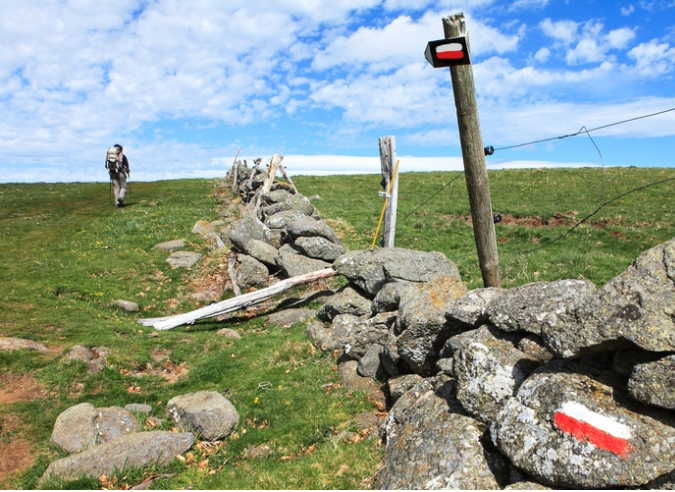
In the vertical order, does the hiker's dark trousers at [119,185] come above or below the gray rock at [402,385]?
above

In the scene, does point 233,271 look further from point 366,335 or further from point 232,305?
point 366,335

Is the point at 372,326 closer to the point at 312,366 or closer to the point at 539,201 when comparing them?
the point at 312,366

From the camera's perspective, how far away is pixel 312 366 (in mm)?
12039

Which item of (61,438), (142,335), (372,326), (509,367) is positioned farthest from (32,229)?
(509,367)

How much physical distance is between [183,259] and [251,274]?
4.42m

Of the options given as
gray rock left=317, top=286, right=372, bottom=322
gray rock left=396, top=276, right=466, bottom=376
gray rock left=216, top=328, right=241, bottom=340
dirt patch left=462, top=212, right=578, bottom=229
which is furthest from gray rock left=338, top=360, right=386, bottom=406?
dirt patch left=462, top=212, right=578, bottom=229

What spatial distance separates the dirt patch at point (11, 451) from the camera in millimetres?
8211

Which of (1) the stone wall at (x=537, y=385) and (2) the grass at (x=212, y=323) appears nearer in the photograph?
(1) the stone wall at (x=537, y=385)

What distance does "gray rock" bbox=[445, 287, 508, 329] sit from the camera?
820 cm

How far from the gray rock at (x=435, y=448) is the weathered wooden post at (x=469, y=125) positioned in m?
3.09

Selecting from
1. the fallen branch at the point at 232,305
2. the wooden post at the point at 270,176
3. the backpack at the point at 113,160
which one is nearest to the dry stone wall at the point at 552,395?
the fallen branch at the point at 232,305

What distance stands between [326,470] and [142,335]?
30.0ft

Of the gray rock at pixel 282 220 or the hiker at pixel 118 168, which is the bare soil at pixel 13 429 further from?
the hiker at pixel 118 168

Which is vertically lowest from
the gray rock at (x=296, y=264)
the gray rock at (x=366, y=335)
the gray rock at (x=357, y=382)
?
the gray rock at (x=357, y=382)
